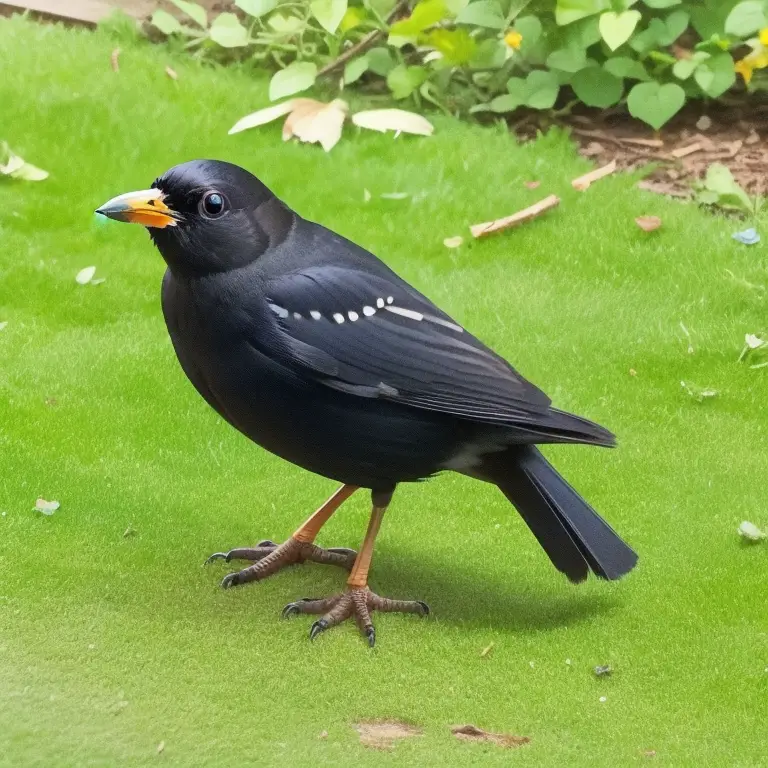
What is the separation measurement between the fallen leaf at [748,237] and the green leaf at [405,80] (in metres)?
1.98

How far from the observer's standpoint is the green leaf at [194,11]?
6.14 metres

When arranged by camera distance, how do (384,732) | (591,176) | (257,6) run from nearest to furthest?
(384,732)
(591,176)
(257,6)

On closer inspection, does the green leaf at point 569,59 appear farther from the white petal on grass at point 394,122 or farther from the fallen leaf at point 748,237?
the fallen leaf at point 748,237

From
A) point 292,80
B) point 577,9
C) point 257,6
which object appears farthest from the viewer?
point 257,6

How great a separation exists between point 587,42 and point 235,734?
432 cm

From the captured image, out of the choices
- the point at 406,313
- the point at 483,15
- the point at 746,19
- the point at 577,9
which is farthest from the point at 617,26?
the point at 406,313

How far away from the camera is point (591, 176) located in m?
5.14

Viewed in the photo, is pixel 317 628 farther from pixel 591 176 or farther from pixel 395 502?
pixel 591 176

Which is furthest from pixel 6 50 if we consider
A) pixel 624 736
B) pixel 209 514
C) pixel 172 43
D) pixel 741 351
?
pixel 624 736

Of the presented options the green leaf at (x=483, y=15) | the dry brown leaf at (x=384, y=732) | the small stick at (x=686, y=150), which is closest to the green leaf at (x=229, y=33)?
the green leaf at (x=483, y=15)

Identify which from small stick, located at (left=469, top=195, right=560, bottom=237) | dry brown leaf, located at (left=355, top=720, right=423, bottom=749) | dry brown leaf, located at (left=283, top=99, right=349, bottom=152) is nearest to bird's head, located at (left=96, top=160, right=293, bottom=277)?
dry brown leaf, located at (left=355, top=720, right=423, bottom=749)

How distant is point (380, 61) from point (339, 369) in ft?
12.6

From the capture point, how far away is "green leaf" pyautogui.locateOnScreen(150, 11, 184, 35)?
19.9 feet

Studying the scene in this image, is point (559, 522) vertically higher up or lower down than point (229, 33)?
lower down
